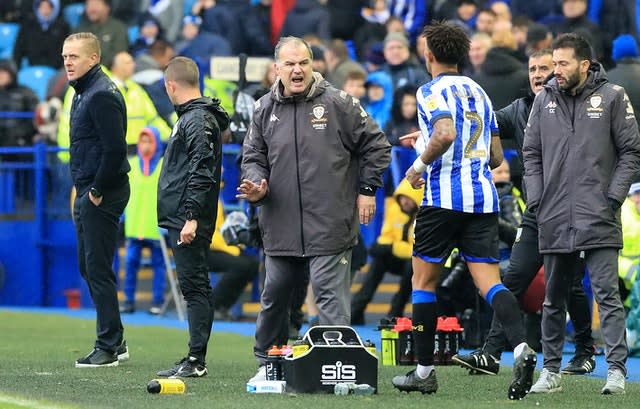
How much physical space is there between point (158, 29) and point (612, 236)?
47.9 feet

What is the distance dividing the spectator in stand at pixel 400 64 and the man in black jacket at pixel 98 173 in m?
7.39

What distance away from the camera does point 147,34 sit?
76.7 ft

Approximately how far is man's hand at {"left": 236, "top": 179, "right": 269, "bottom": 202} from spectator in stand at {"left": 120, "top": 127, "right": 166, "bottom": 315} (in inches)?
312

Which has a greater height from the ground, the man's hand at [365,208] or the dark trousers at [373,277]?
the man's hand at [365,208]

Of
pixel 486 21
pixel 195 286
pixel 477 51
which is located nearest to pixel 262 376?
pixel 195 286

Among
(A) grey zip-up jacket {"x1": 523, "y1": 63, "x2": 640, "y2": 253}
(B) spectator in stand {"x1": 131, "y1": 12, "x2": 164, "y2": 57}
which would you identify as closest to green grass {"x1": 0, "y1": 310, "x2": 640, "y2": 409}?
(A) grey zip-up jacket {"x1": 523, "y1": 63, "x2": 640, "y2": 253}

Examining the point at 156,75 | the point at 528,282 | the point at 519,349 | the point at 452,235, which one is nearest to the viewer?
the point at 519,349

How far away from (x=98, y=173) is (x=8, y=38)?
532 inches

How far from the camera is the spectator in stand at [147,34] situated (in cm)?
2325

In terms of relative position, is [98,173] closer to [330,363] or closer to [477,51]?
[330,363]

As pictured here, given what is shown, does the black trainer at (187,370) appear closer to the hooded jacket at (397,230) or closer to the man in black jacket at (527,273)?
the man in black jacket at (527,273)

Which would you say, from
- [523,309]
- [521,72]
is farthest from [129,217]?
[523,309]

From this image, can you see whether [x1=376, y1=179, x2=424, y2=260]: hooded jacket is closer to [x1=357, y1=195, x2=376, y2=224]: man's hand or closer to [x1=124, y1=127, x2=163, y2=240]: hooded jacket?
[x1=124, y1=127, x2=163, y2=240]: hooded jacket

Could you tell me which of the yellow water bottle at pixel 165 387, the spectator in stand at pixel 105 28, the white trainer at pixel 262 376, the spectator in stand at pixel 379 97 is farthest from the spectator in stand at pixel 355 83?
the yellow water bottle at pixel 165 387
